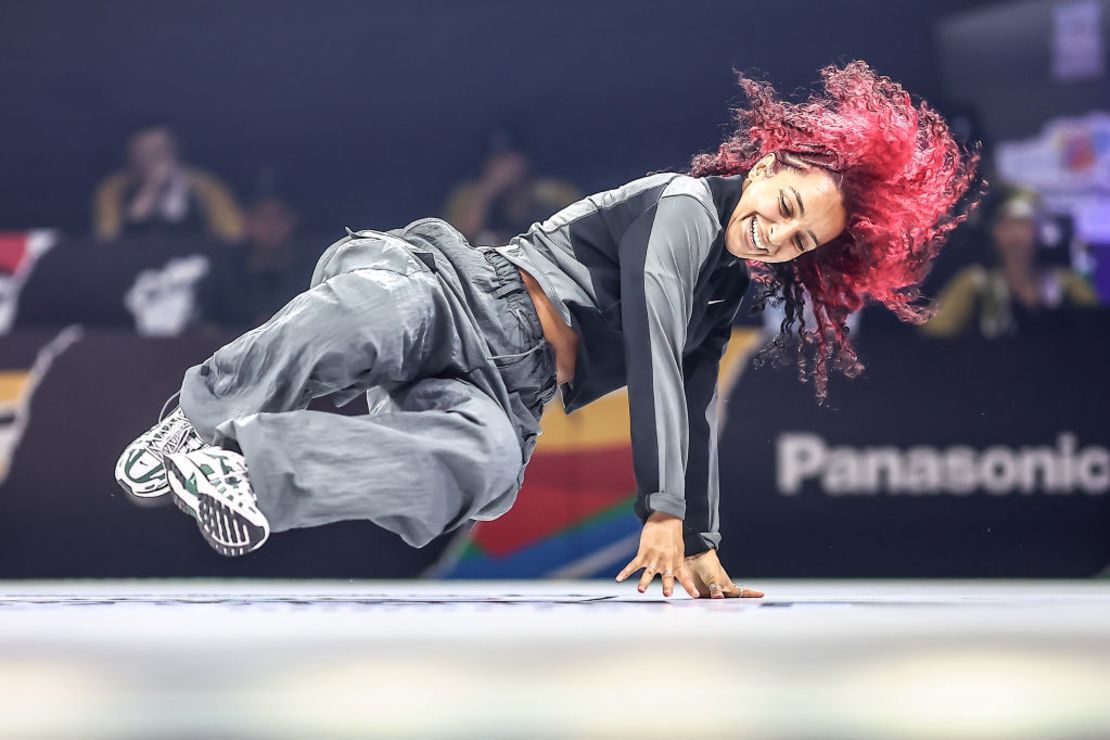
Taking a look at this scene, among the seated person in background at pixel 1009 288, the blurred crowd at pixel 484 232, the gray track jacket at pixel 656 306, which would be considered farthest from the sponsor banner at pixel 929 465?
the gray track jacket at pixel 656 306

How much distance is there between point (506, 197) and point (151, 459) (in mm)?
2859

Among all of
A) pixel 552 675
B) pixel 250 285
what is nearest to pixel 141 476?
pixel 552 675

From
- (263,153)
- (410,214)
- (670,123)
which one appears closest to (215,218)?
(263,153)

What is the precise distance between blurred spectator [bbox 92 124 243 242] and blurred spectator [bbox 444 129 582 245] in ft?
2.78

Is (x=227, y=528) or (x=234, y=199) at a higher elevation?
(x=234, y=199)

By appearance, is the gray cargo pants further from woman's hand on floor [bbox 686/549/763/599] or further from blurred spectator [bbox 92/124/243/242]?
blurred spectator [bbox 92/124/243/242]

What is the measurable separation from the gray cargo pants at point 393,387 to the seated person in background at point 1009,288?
225cm

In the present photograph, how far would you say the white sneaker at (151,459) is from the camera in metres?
1.76

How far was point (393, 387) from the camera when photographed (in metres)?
1.84

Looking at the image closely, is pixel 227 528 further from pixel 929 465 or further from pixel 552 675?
pixel 929 465

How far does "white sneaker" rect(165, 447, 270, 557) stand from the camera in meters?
1.48

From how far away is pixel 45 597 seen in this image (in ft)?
6.88

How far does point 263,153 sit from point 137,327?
1204 mm

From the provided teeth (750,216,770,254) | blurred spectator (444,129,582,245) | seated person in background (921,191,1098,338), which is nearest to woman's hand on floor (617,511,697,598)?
teeth (750,216,770,254)
